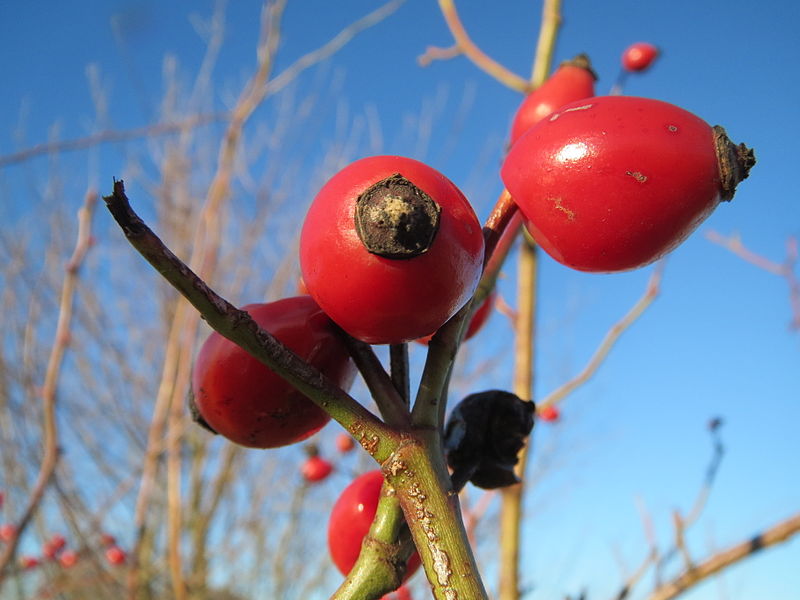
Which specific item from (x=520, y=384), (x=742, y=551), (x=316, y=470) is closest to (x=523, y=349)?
(x=520, y=384)

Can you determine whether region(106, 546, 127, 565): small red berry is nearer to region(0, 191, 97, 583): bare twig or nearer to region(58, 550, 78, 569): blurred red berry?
region(58, 550, 78, 569): blurred red berry

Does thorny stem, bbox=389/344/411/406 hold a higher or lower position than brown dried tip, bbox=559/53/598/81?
lower

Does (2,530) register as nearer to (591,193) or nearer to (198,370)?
(198,370)

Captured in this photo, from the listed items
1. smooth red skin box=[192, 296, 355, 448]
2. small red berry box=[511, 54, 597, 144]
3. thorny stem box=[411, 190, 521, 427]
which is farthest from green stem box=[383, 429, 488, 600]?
small red berry box=[511, 54, 597, 144]

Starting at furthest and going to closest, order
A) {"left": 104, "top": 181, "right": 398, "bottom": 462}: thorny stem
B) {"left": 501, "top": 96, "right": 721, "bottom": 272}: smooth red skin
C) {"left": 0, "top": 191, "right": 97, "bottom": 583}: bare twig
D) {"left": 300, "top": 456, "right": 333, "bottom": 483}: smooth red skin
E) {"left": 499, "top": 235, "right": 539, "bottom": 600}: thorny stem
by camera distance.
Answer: {"left": 300, "top": 456, "right": 333, "bottom": 483}: smooth red skin, {"left": 0, "top": 191, "right": 97, "bottom": 583}: bare twig, {"left": 499, "top": 235, "right": 539, "bottom": 600}: thorny stem, {"left": 501, "top": 96, "right": 721, "bottom": 272}: smooth red skin, {"left": 104, "top": 181, "right": 398, "bottom": 462}: thorny stem

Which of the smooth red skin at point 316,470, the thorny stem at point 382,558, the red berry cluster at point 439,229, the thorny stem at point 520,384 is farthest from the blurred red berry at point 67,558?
the thorny stem at point 382,558

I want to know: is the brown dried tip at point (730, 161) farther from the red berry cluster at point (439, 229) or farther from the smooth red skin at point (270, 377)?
the smooth red skin at point (270, 377)

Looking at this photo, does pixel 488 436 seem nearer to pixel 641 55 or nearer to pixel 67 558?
pixel 641 55
